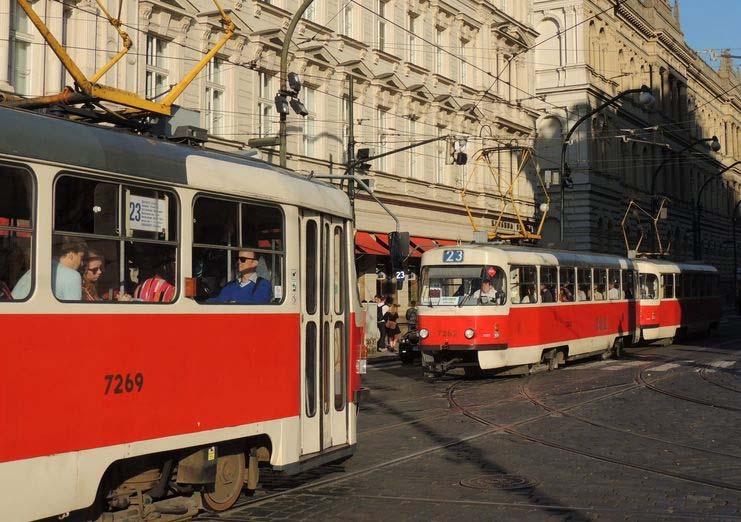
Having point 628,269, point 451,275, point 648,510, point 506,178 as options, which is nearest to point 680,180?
point 506,178

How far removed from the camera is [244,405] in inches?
306

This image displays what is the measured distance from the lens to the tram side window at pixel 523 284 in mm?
21047

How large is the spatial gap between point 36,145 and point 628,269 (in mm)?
24900

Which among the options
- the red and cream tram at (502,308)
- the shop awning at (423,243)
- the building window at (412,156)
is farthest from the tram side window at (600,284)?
the building window at (412,156)

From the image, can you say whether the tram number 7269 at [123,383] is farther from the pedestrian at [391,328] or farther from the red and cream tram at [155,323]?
the pedestrian at [391,328]

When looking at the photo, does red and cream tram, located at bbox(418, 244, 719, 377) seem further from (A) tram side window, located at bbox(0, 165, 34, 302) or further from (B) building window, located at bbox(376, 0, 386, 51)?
(A) tram side window, located at bbox(0, 165, 34, 302)

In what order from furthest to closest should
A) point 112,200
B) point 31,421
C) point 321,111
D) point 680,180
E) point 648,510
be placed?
point 680,180
point 321,111
point 648,510
point 112,200
point 31,421

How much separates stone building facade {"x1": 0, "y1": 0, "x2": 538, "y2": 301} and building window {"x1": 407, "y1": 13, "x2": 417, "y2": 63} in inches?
1.9

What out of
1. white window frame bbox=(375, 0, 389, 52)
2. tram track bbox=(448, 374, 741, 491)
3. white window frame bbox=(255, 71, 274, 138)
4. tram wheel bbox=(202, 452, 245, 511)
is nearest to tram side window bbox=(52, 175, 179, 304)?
tram wheel bbox=(202, 452, 245, 511)

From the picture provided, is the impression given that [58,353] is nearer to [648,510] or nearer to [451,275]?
[648,510]

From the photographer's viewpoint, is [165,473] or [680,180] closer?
[165,473]

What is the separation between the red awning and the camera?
30969 millimetres

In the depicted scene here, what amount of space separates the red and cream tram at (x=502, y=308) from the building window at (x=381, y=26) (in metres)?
13.1

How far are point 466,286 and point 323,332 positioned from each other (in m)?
12.0
